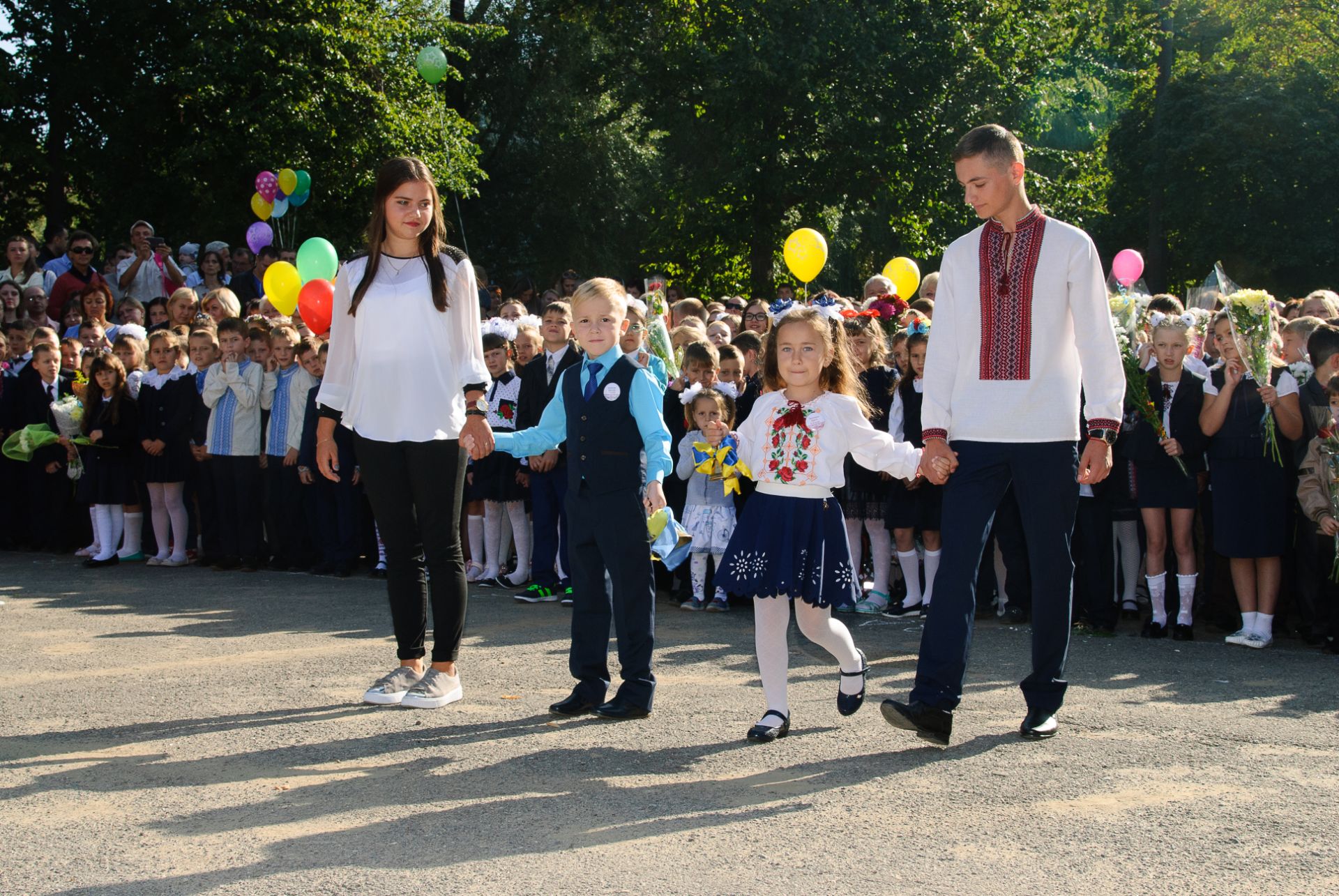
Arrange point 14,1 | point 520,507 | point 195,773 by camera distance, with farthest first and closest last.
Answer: point 14,1 → point 520,507 → point 195,773

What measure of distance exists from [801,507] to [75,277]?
1197 cm

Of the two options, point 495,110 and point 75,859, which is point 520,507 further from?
point 495,110

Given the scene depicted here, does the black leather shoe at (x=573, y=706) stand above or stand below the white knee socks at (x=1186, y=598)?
below

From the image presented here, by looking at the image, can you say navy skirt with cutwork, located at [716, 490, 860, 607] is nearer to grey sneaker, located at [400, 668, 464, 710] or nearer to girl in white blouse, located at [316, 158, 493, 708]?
girl in white blouse, located at [316, 158, 493, 708]

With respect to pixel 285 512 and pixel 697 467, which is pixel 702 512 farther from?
pixel 697 467

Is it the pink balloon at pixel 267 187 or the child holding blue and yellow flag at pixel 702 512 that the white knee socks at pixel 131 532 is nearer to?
the child holding blue and yellow flag at pixel 702 512

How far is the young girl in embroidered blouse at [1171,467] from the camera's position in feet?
25.7

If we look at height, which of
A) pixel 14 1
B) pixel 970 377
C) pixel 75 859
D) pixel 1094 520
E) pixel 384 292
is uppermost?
pixel 14 1

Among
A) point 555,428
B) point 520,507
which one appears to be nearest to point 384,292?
point 555,428

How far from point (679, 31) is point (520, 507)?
19.0 m

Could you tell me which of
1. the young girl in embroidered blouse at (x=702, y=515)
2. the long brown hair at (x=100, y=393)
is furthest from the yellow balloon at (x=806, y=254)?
the long brown hair at (x=100, y=393)

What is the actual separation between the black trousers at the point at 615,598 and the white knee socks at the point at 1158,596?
11.7 ft

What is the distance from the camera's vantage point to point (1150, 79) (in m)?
37.7

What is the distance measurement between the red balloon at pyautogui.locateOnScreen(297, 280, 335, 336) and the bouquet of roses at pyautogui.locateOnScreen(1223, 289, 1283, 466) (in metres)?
6.70
